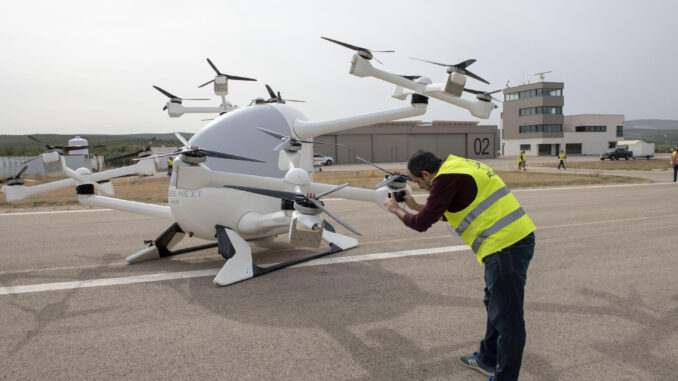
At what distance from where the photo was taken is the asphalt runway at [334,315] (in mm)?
4043

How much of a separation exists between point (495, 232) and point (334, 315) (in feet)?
8.33

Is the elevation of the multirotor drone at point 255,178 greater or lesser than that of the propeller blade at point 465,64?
lesser

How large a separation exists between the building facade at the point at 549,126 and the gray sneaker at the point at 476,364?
261ft

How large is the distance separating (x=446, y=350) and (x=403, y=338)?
491 millimetres

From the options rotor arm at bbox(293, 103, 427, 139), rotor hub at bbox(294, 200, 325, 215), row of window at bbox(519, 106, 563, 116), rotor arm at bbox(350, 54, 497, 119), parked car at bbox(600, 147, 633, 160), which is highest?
row of window at bbox(519, 106, 563, 116)

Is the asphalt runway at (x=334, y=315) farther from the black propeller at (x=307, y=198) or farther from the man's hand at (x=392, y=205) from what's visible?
the man's hand at (x=392, y=205)

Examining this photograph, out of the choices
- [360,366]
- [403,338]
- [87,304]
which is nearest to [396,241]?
[403,338]

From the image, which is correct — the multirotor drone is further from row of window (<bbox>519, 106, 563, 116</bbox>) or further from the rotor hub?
row of window (<bbox>519, 106, 563, 116</bbox>)

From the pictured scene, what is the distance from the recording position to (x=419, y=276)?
674 cm

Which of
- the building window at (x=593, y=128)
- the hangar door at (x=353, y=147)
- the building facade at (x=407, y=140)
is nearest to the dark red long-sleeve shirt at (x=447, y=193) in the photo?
the building facade at (x=407, y=140)

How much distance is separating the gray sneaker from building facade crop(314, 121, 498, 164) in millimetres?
51058

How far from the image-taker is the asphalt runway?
404 cm

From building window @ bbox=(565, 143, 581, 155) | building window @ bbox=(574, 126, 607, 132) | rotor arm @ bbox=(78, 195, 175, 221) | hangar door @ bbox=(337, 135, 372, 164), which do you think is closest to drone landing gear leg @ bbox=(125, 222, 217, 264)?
rotor arm @ bbox=(78, 195, 175, 221)

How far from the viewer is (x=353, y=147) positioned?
56812 millimetres
